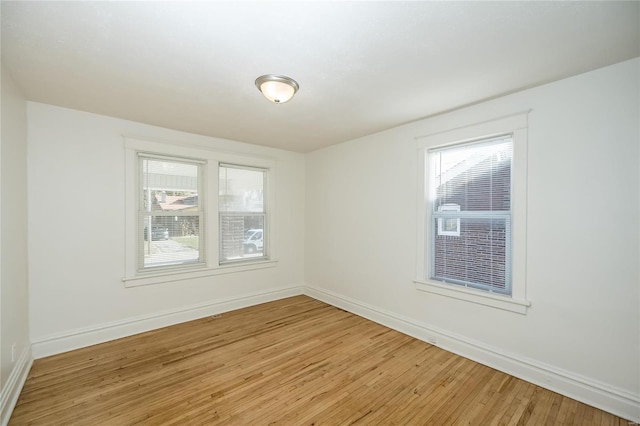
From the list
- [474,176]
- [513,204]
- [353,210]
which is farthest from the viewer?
[353,210]

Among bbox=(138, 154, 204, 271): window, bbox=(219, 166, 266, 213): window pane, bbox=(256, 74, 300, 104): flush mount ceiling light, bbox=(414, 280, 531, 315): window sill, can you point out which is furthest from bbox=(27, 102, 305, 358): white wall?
bbox=(414, 280, 531, 315): window sill

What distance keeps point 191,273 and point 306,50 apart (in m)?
3.26

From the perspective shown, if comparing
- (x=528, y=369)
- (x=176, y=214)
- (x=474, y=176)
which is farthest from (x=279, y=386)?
(x=474, y=176)

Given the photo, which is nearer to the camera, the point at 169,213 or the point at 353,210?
the point at 169,213

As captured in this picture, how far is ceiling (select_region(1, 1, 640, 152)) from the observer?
1549 mm

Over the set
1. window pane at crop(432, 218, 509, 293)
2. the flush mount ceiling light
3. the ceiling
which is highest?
the ceiling

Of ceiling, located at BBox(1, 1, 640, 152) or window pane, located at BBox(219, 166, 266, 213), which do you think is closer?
ceiling, located at BBox(1, 1, 640, 152)

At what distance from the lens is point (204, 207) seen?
4000 millimetres

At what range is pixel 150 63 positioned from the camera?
208 cm

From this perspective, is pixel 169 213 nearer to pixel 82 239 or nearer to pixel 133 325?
pixel 82 239

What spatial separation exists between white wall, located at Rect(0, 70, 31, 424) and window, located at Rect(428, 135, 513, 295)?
3920 millimetres

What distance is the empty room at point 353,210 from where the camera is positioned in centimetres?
181

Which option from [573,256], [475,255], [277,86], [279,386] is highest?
[277,86]

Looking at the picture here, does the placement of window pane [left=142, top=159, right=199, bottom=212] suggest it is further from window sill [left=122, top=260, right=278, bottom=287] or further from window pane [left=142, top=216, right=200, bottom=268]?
window sill [left=122, top=260, right=278, bottom=287]
